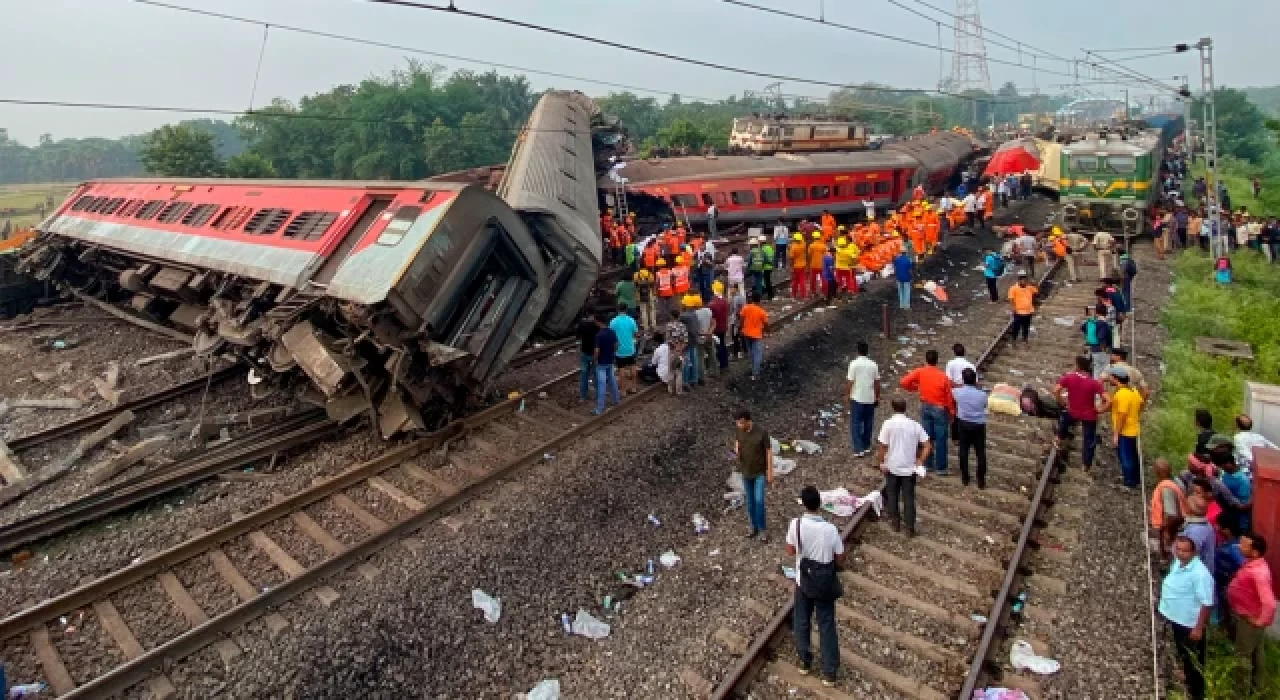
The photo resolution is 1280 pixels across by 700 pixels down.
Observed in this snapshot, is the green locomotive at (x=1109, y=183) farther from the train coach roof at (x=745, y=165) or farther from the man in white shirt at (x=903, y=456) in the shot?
the man in white shirt at (x=903, y=456)

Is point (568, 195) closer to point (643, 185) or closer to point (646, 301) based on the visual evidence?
point (646, 301)

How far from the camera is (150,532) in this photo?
22.4ft

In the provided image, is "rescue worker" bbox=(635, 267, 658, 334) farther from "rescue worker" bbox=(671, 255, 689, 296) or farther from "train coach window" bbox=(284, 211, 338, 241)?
"train coach window" bbox=(284, 211, 338, 241)

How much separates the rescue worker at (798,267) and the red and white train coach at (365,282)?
6.40 m

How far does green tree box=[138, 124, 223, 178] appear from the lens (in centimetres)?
3966

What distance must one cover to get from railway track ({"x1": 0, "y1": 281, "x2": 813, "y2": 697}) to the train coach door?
6.95ft

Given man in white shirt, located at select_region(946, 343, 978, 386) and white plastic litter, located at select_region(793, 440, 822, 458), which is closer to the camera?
man in white shirt, located at select_region(946, 343, 978, 386)

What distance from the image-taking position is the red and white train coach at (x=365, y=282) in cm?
732

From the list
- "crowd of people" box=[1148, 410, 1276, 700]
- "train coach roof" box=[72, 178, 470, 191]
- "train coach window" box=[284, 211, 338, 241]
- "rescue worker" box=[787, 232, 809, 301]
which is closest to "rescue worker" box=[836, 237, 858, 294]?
"rescue worker" box=[787, 232, 809, 301]

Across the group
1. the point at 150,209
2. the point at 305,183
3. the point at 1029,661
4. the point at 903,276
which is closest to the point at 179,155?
the point at 150,209

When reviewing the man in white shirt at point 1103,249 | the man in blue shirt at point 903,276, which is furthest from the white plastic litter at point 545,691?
the man in white shirt at point 1103,249

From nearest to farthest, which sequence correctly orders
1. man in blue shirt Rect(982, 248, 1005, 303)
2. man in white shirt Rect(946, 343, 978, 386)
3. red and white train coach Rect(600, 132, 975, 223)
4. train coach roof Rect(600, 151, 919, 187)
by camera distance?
man in white shirt Rect(946, 343, 978, 386) < man in blue shirt Rect(982, 248, 1005, 303) < red and white train coach Rect(600, 132, 975, 223) < train coach roof Rect(600, 151, 919, 187)

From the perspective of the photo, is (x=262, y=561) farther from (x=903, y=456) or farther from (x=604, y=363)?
(x=903, y=456)

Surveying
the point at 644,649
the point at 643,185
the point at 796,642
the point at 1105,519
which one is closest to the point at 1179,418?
the point at 1105,519
